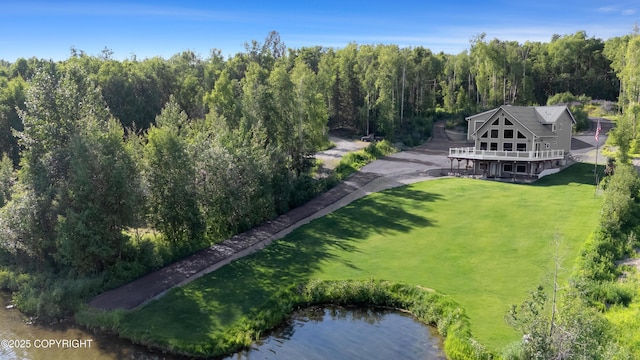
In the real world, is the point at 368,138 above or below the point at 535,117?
below

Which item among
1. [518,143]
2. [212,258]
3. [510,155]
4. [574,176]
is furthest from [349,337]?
[518,143]

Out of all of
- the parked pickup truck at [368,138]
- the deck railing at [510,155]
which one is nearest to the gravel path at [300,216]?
the parked pickup truck at [368,138]

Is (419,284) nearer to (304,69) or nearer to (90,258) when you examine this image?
(90,258)

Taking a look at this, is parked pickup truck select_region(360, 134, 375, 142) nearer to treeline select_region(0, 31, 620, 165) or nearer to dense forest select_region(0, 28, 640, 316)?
treeline select_region(0, 31, 620, 165)

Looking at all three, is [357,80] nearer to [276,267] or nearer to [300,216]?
[300,216]

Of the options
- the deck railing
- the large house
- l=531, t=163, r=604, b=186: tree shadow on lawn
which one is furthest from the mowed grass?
the large house

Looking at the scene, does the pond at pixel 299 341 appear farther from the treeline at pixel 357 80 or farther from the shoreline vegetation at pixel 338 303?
the treeline at pixel 357 80
